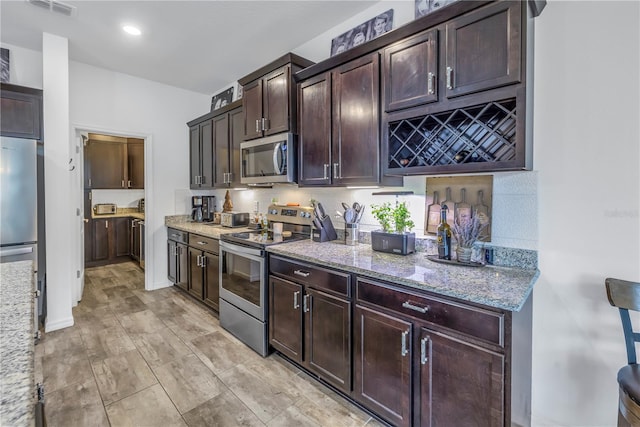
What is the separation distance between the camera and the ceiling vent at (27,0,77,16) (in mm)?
2387

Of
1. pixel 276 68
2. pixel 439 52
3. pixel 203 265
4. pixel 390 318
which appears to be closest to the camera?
pixel 390 318

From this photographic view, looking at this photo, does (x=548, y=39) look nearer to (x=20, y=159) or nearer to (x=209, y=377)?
(x=209, y=377)

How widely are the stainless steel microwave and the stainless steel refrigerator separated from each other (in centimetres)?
194

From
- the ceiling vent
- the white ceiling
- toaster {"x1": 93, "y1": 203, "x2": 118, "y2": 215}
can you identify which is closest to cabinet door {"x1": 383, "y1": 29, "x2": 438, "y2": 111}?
the white ceiling

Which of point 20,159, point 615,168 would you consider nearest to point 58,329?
point 20,159

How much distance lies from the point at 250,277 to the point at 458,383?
175cm

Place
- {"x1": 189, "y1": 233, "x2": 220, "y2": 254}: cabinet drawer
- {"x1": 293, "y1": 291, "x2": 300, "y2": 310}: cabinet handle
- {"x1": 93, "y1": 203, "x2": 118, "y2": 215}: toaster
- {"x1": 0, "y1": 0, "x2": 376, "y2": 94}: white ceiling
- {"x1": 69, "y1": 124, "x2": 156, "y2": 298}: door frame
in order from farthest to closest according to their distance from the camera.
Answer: {"x1": 93, "y1": 203, "x2": 118, "y2": 215}: toaster → {"x1": 69, "y1": 124, "x2": 156, "y2": 298}: door frame → {"x1": 189, "y1": 233, "x2": 220, "y2": 254}: cabinet drawer → {"x1": 0, "y1": 0, "x2": 376, "y2": 94}: white ceiling → {"x1": 293, "y1": 291, "x2": 300, "y2": 310}: cabinet handle

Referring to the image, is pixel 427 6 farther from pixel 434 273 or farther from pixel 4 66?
pixel 4 66

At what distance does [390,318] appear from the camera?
1.61 m

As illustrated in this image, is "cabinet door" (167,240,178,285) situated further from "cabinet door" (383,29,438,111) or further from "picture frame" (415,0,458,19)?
"picture frame" (415,0,458,19)

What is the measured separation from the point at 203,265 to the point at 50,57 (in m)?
2.56

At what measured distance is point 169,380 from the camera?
7.09ft

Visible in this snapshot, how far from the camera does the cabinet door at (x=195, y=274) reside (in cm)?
346

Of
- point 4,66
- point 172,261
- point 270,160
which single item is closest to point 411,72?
point 270,160
